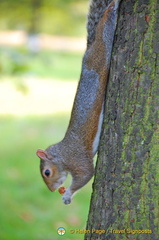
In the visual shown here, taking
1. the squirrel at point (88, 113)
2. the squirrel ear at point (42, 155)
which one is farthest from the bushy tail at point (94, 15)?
the squirrel ear at point (42, 155)

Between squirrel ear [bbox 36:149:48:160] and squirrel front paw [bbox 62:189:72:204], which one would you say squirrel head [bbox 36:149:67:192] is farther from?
squirrel front paw [bbox 62:189:72:204]

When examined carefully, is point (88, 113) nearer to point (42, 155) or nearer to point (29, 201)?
point (42, 155)

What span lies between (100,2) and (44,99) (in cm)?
875

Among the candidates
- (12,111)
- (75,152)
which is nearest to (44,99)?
(12,111)

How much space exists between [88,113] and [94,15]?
22.6 inches

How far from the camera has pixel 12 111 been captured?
9.91m

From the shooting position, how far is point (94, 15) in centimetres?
276

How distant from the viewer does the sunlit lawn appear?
14.8 ft

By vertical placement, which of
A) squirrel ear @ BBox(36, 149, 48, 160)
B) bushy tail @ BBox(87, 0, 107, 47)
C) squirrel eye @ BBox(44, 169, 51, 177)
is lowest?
squirrel eye @ BBox(44, 169, 51, 177)

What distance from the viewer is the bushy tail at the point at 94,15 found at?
2705 millimetres

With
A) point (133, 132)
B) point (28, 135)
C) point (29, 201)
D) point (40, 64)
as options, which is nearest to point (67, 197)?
point (133, 132)

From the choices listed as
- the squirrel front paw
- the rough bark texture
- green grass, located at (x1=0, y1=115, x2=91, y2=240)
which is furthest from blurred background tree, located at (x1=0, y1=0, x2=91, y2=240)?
the rough bark texture

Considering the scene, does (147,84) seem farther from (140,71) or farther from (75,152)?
(75,152)

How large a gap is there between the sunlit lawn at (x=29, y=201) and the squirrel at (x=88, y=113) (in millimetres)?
1203
